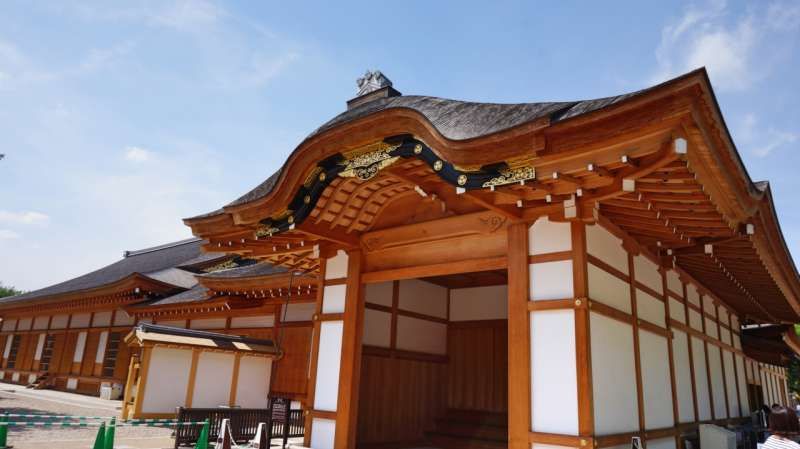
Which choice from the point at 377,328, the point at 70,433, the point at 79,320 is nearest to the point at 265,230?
the point at 377,328

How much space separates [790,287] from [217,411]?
421 inches

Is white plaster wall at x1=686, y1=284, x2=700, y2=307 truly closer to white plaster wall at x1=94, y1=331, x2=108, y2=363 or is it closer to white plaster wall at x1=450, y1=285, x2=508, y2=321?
white plaster wall at x1=450, y1=285, x2=508, y2=321

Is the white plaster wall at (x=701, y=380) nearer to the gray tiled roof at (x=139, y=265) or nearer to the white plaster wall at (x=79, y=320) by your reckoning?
the gray tiled roof at (x=139, y=265)

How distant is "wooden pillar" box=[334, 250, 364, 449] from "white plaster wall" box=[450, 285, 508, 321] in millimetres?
3254

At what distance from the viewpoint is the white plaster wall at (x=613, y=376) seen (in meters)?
5.79

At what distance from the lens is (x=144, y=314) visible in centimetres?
1853

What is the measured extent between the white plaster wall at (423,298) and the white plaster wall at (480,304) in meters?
0.28

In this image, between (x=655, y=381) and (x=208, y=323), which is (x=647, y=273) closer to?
(x=655, y=381)

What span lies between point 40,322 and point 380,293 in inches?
891

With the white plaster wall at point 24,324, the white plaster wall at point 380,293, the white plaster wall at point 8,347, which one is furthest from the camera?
the white plaster wall at point 8,347

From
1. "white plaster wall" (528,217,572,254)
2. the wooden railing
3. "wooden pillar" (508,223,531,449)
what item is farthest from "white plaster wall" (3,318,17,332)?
"white plaster wall" (528,217,572,254)

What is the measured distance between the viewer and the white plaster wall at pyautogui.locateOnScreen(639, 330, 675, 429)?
22.9 feet

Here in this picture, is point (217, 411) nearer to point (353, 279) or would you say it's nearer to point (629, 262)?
point (353, 279)

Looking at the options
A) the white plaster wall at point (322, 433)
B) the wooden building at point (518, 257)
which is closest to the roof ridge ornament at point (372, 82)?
the wooden building at point (518, 257)
